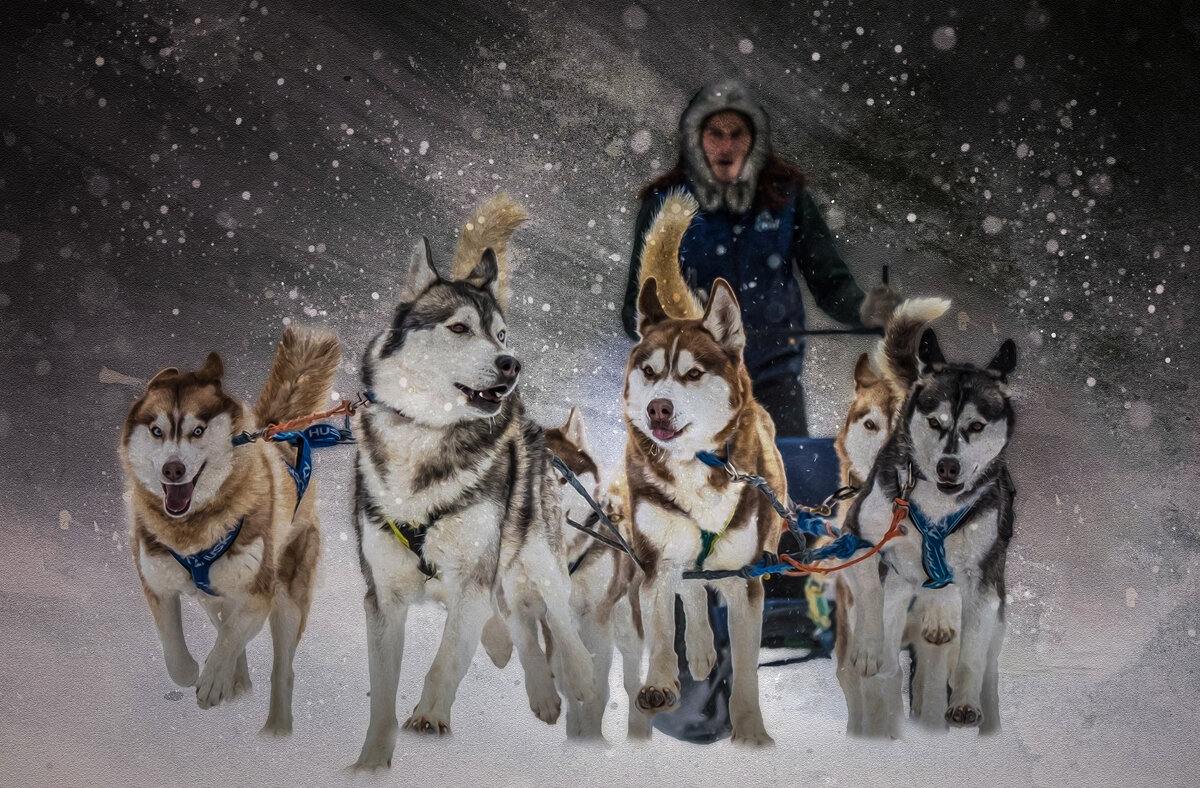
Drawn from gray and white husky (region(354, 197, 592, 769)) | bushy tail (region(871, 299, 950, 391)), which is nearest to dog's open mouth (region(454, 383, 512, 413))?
gray and white husky (region(354, 197, 592, 769))

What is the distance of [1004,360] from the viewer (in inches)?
117

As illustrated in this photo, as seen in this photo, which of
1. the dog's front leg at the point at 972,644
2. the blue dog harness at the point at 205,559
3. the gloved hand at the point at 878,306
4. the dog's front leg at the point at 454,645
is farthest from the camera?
the gloved hand at the point at 878,306

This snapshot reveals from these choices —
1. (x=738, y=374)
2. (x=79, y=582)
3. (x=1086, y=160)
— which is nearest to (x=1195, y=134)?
(x=1086, y=160)

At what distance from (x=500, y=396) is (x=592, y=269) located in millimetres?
599

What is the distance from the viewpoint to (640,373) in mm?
3023

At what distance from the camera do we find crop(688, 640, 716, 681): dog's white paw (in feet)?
9.69

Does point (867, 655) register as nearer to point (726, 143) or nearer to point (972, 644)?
point (972, 644)

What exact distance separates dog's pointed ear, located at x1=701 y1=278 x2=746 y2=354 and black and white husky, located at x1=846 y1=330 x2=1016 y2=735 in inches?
21.8

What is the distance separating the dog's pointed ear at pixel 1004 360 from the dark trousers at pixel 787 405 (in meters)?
0.57

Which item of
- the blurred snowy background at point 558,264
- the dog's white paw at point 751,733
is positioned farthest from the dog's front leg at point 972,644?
the dog's white paw at point 751,733

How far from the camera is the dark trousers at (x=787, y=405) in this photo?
3.14 metres

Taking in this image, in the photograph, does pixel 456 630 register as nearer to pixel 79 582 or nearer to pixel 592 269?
pixel 592 269

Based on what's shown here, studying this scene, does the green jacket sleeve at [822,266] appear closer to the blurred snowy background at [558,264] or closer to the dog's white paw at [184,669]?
the blurred snowy background at [558,264]

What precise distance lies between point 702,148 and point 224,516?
1.91m
